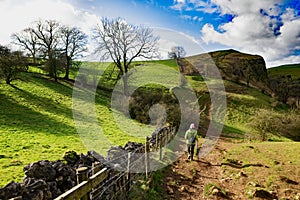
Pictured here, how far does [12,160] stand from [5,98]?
A: 60.2ft

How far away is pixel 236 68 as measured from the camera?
64.8 metres

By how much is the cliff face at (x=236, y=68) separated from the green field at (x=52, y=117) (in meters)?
6.86

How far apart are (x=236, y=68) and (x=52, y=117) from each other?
178ft

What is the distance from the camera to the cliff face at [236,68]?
60138 mm

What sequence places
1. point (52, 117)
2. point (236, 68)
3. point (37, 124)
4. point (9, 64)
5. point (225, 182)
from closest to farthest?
point (225, 182) → point (37, 124) → point (52, 117) → point (9, 64) → point (236, 68)

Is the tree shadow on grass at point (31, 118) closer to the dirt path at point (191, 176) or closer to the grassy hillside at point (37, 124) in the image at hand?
the grassy hillside at point (37, 124)

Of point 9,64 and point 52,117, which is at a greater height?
point 9,64

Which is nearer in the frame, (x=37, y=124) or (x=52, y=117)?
(x=37, y=124)

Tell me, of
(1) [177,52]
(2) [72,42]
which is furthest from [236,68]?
(2) [72,42]

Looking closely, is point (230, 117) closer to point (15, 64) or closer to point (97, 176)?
point (15, 64)

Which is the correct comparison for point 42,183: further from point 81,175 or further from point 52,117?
point 52,117

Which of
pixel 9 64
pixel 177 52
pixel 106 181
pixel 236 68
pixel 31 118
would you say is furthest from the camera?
pixel 177 52

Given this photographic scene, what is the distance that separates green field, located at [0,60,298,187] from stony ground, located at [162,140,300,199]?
5.05 metres

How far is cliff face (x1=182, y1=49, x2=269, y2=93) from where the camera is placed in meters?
60.1
